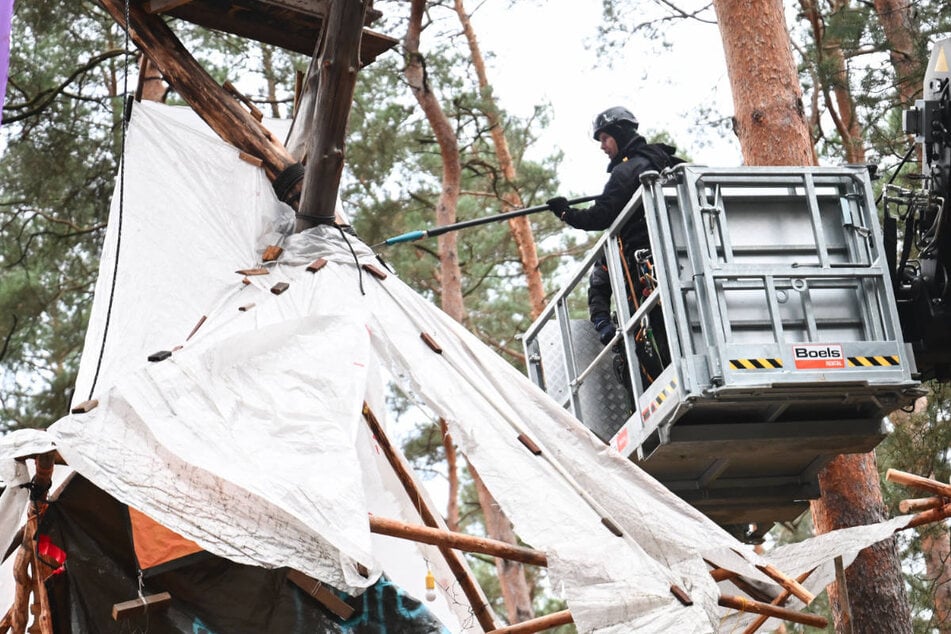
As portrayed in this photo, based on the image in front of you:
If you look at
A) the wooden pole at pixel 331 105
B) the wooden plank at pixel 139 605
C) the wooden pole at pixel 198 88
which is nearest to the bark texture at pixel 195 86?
the wooden pole at pixel 198 88

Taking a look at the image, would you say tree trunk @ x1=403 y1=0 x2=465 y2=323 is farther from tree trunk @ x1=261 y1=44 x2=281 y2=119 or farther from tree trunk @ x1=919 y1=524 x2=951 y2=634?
tree trunk @ x1=919 y1=524 x2=951 y2=634

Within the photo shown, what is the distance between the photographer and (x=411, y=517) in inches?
327

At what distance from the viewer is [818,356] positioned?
24.1ft

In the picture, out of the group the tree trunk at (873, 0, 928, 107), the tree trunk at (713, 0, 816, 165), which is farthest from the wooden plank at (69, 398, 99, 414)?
the tree trunk at (873, 0, 928, 107)

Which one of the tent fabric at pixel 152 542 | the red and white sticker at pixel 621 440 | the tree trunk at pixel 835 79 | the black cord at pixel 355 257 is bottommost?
the red and white sticker at pixel 621 440

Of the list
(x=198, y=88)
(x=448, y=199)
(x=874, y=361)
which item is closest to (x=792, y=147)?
(x=874, y=361)

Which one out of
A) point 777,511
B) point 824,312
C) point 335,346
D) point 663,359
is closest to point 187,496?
point 335,346

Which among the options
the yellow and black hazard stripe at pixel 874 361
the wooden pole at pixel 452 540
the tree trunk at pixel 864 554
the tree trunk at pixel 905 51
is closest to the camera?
the wooden pole at pixel 452 540

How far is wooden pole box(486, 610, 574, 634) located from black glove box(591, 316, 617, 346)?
8.11ft

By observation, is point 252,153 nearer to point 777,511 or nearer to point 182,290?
point 182,290

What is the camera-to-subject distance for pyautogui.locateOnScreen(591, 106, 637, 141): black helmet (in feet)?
29.0

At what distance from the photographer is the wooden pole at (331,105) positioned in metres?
7.67

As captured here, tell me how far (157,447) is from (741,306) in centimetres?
341

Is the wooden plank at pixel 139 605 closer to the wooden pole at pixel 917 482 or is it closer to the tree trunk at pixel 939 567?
the wooden pole at pixel 917 482
